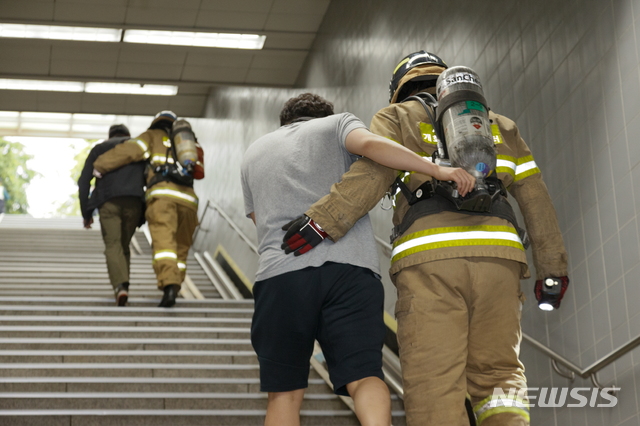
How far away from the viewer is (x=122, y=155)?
6301 millimetres

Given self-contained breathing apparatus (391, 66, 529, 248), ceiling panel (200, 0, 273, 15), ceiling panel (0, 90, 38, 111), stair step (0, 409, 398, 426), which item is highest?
self-contained breathing apparatus (391, 66, 529, 248)

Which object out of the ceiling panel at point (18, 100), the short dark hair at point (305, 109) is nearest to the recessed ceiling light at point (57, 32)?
the ceiling panel at point (18, 100)

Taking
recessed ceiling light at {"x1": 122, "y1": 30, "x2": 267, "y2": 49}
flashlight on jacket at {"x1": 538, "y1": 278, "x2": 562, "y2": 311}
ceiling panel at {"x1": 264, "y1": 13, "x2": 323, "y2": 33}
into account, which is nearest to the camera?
flashlight on jacket at {"x1": 538, "y1": 278, "x2": 562, "y2": 311}

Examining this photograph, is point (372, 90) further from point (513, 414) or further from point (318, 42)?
point (513, 414)

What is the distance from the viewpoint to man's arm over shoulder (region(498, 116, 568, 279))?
117 inches

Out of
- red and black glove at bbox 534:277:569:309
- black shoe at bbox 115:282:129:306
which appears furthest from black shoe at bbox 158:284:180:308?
red and black glove at bbox 534:277:569:309

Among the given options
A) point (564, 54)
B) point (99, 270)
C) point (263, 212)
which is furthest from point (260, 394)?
point (99, 270)

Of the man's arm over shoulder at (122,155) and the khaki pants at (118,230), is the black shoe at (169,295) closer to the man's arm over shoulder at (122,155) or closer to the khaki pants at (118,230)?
the khaki pants at (118,230)

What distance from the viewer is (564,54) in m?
4.40

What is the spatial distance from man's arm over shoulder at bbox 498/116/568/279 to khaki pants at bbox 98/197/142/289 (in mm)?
3860

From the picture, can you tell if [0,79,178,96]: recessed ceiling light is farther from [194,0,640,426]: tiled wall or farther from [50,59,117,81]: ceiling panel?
[194,0,640,426]: tiled wall

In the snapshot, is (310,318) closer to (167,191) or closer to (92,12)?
(167,191)

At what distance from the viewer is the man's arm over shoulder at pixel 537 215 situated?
2971 millimetres

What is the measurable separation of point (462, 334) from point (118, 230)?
415cm
